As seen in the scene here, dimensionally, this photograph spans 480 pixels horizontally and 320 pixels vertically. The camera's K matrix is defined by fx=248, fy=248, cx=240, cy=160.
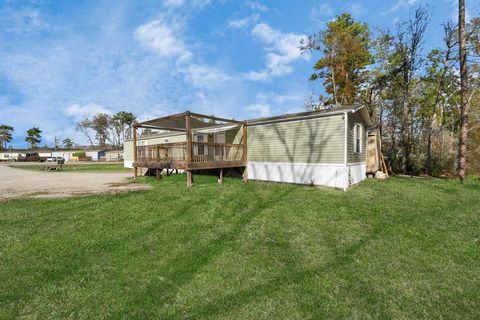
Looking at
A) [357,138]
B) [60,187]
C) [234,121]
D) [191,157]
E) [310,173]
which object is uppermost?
[234,121]

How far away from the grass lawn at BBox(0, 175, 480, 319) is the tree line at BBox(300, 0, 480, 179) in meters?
9.94

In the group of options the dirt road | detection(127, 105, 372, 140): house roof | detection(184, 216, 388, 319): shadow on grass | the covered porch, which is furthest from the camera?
the covered porch

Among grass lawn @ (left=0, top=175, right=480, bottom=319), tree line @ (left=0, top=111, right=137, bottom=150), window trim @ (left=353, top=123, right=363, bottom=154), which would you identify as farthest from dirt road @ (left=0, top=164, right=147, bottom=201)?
tree line @ (left=0, top=111, right=137, bottom=150)

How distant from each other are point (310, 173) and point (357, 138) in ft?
9.26

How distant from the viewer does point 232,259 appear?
3746 millimetres

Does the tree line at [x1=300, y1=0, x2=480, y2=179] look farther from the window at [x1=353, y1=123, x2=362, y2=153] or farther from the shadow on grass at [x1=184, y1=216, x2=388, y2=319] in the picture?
the shadow on grass at [x1=184, y1=216, x2=388, y2=319]

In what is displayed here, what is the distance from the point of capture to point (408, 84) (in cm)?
1719

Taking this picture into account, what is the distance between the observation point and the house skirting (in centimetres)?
965

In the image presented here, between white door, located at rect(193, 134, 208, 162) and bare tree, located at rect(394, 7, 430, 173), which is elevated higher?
bare tree, located at rect(394, 7, 430, 173)

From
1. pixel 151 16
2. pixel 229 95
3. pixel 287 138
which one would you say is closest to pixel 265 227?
pixel 287 138

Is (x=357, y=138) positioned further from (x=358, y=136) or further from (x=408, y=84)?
(x=408, y=84)

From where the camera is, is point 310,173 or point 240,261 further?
point 310,173

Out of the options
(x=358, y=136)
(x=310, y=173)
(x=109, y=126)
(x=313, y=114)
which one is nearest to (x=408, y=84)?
(x=358, y=136)

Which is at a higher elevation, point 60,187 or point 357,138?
point 357,138
